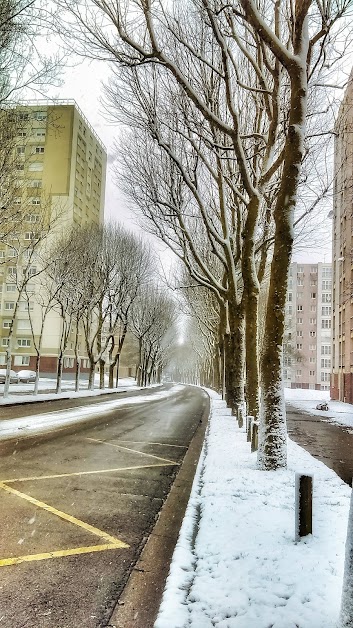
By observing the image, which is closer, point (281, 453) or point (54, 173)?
point (281, 453)

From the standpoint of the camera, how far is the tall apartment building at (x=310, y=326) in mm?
84062

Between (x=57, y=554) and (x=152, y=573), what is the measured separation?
96 centimetres

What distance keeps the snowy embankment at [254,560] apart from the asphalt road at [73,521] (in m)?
0.55

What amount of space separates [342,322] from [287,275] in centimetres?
3683

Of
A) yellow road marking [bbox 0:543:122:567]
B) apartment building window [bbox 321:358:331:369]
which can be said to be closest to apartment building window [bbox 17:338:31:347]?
apartment building window [bbox 321:358:331:369]

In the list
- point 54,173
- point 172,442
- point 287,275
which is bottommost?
point 172,442

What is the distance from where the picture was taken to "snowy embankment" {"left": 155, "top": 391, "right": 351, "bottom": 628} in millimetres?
3270

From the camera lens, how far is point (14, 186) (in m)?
18.3

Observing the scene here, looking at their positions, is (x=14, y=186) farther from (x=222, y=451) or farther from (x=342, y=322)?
(x=342, y=322)

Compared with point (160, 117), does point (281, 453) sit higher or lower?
lower

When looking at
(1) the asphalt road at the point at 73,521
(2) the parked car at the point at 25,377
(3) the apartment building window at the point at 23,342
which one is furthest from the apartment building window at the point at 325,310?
(1) the asphalt road at the point at 73,521

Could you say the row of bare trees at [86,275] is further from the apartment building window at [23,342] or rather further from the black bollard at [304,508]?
the black bollard at [304,508]

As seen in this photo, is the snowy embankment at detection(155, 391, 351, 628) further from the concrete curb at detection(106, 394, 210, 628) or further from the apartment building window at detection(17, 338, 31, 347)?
the apartment building window at detection(17, 338, 31, 347)

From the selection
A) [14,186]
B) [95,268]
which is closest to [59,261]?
[95,268]
